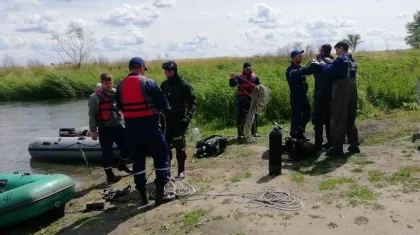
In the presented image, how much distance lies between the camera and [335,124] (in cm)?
630

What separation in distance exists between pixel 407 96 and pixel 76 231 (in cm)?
955

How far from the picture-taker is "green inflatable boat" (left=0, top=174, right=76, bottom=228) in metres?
4.97

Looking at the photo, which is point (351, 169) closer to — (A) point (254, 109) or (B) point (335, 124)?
(B) point (335, 124)

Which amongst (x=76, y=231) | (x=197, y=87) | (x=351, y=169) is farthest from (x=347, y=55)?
(x=197, y=87)

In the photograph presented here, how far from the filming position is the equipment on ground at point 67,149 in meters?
8.41

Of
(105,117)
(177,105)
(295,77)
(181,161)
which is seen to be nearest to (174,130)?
(177,105)

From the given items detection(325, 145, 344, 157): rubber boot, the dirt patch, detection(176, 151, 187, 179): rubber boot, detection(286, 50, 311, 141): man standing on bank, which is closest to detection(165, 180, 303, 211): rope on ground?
the dirt patch

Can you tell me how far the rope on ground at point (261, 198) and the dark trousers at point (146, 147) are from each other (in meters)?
0.40

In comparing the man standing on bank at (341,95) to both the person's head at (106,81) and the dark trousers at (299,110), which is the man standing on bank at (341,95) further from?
the person's head at (106,81)

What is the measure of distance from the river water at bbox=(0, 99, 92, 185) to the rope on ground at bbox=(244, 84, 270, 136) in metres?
3.00

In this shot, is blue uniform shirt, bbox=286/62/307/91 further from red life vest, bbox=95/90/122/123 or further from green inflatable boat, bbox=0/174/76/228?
green inflatable boat, bbox=0/174/76/228

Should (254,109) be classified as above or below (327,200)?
above

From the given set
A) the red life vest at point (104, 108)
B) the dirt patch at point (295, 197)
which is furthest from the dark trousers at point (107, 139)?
the dirt patch at point (295, 197)

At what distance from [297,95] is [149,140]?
10.2 feet
